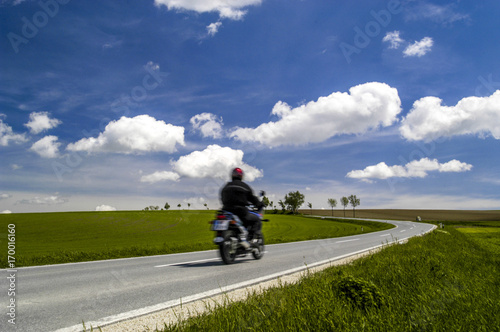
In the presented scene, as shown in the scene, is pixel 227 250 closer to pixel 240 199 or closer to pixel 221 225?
pixel 221 225

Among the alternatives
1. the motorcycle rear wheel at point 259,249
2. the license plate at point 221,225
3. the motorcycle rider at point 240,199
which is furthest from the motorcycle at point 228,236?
the motorcycle rear wheel at point 259,249

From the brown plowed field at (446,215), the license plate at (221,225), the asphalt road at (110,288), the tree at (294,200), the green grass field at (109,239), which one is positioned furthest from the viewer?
the tree at (294,200)

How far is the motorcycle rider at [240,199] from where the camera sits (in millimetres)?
7395

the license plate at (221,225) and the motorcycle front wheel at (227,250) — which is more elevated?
the license plate at (221,225)

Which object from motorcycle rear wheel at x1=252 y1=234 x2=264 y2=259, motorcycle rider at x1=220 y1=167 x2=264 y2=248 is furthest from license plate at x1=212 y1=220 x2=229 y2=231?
motorcycle rear wheel at x1=252 y1=234 x2=264 y2=259

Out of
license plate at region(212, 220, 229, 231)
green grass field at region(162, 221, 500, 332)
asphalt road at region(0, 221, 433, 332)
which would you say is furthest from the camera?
license plate at region(212, 220, 229, 231)

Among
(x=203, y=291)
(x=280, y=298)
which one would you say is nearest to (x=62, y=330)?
(x=203, y=291)

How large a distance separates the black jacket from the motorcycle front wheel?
0.61 m

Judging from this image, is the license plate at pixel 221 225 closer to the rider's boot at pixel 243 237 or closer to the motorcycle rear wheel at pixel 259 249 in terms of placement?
the rider's boot at pixel 243 237

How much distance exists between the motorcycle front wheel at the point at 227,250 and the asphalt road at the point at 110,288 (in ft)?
0.63

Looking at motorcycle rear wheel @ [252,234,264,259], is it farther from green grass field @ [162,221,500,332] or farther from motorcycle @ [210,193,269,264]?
green grass field @ [162,221,500,332]

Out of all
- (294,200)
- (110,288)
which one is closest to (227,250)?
(110,288)

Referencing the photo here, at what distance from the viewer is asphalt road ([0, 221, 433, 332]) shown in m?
3.51

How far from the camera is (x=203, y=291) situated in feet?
15.4
